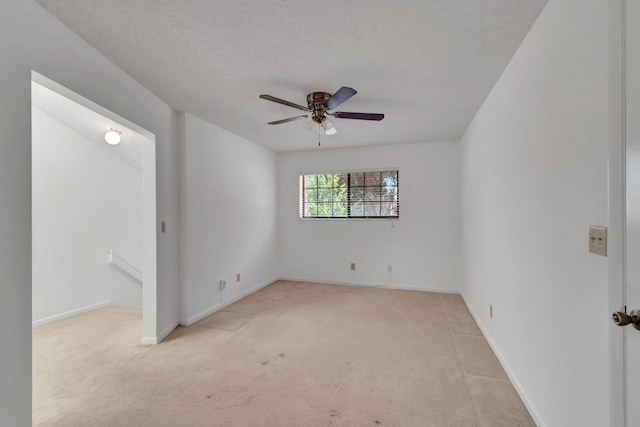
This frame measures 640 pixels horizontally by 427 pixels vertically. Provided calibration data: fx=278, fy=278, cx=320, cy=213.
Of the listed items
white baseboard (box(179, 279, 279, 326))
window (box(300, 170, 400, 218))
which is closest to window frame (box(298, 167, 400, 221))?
window (box(300, 170, 400, 218))

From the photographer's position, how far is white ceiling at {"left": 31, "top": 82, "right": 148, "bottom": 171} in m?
2.80

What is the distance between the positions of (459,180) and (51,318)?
221 inches

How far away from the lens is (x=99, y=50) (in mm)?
1905

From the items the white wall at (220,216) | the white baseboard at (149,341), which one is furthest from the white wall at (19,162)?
the white wall at (220,216)

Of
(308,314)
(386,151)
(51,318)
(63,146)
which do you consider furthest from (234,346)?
(386,151)

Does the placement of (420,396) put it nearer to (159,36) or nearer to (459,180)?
(159,36)

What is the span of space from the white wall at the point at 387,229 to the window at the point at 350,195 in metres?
0.13

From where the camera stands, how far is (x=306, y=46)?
6.01 feet

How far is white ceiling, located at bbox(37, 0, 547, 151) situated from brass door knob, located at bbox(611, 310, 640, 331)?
1.53m

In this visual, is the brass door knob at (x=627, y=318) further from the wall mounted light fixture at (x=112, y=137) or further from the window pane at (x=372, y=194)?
the wall mounted light fixture at (x=112, y=137)

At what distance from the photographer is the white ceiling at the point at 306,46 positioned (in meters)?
1.51

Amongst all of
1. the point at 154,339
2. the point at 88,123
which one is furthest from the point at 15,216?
the point at 88,123

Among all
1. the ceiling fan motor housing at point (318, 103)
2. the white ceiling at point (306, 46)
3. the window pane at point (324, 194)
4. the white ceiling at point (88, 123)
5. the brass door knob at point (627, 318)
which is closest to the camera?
the brass door knob at point (627, 318)

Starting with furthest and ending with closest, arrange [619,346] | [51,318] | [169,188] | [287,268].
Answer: [287,268], [51,318], [169,188], [619,346]
